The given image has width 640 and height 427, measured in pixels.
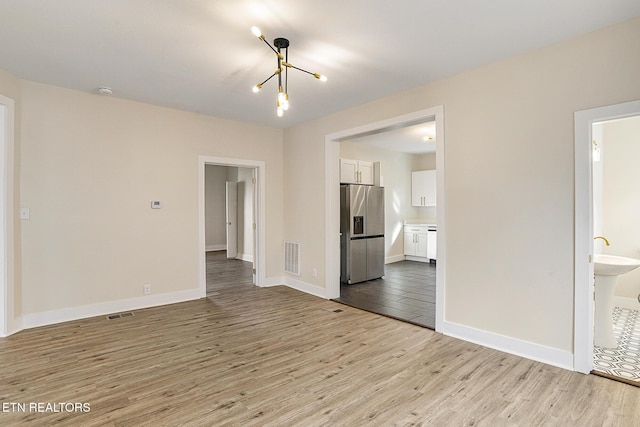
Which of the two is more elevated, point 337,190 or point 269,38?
point 269,38

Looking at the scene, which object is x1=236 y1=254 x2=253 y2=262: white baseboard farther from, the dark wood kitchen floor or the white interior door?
the dark wood kitchen floor

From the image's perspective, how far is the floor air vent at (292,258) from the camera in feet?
17.9

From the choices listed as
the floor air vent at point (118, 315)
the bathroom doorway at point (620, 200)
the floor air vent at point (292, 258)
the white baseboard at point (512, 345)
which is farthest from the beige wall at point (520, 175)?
the floor air vent at point (118, 315)

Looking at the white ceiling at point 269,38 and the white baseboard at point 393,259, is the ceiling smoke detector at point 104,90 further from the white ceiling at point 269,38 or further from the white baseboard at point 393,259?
the white baseboard at point 393,259

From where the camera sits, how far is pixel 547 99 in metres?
2.79

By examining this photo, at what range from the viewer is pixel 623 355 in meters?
2.91

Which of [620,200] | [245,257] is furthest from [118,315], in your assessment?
[620,200]

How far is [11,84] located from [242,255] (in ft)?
19.2

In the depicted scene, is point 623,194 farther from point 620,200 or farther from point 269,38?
point 269,38

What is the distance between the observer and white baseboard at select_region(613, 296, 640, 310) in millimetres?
3988

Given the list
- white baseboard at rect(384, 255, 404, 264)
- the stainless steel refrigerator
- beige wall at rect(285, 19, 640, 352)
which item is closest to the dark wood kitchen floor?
the stainless steel refrigerator

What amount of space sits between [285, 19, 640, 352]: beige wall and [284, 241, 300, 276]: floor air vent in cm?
264

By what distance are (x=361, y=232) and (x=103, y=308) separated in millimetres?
3927

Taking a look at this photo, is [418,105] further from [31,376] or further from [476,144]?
[31,376]
